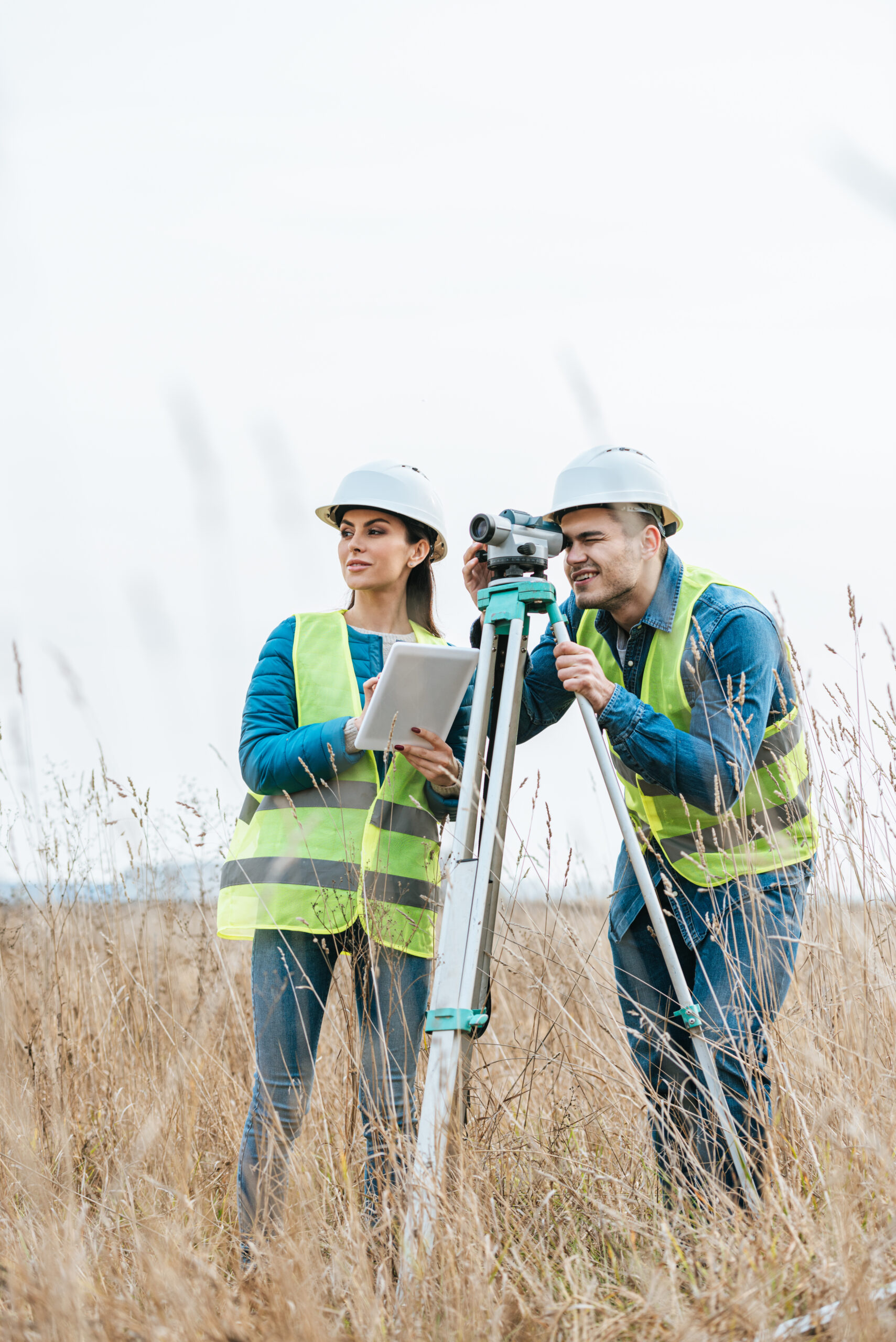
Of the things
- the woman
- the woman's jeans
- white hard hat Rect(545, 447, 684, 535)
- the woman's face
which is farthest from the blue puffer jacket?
white hard hat Rect(545, 447, 684, 535)

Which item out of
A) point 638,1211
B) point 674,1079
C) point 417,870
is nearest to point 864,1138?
point 638,1211

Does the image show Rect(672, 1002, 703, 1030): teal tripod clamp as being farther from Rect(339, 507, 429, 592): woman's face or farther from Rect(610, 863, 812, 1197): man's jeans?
Rect(339, 507, 429, 592): woman's face

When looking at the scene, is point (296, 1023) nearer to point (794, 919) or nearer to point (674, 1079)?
point (674, 1079)

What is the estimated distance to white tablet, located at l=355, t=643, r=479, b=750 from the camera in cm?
203

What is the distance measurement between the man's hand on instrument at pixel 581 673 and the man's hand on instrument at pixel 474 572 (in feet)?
1.24

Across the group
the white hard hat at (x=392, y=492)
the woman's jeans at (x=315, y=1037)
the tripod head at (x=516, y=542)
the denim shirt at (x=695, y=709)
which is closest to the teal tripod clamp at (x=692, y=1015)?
the denim shirt at (x=695, y=709)

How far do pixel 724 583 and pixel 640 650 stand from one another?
→ 0.26 m

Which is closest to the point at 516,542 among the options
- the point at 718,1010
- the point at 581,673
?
the point at 581,673

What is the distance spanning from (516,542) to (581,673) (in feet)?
1.00

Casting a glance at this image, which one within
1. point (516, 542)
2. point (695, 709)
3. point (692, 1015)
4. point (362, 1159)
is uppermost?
point (516, 542)

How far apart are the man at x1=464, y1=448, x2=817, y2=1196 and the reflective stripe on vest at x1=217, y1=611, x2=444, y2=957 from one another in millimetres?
432

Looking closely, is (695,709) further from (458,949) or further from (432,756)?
(458,949)

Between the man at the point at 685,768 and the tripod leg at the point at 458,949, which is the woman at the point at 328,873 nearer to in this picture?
the tripod leg at the point at 458,949

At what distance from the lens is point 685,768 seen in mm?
2154
